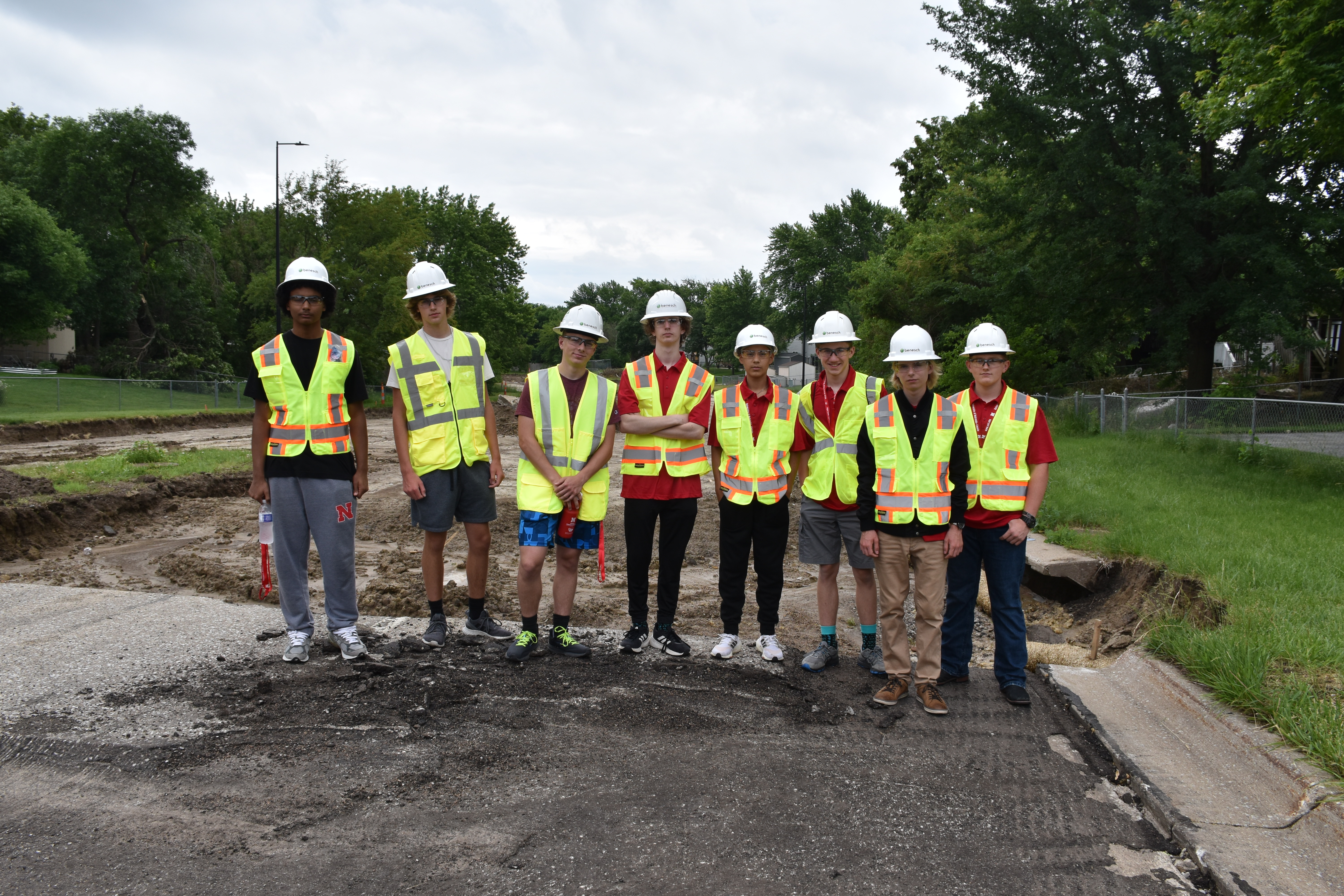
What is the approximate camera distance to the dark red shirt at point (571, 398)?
5.05 m

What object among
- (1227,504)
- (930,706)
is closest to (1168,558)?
(1227,504)

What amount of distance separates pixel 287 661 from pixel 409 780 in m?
1.78

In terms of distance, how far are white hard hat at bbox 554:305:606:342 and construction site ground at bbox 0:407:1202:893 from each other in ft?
6.53

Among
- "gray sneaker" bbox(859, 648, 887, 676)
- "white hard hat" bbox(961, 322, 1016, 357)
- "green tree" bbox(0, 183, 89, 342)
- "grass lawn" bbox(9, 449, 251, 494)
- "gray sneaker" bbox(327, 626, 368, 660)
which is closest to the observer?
"white hard hat" bbox(961, 322, 1016, 357)

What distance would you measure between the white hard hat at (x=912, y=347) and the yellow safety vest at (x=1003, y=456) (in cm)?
37

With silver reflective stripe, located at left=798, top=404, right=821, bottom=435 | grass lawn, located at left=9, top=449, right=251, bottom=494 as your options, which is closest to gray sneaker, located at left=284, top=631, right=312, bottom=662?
silver reflective stripe, located at left=798, top=404, right=821, bottom=435

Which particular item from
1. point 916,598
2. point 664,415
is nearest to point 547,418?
point 664,415

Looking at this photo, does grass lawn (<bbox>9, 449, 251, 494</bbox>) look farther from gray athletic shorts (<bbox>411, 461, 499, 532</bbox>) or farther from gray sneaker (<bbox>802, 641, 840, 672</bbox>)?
gray sneaker (<bbox>802, 641, 840, 672</bbox>)

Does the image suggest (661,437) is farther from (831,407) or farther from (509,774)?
(509,774)

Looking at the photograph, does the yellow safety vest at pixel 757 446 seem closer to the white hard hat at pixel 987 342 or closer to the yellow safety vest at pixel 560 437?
the yellow safety vest at pixel 560 437

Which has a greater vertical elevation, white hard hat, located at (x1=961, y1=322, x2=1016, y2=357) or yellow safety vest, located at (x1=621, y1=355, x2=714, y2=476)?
white hard hat, located at (x1=961, y1=322, x2=1016, y2=357)

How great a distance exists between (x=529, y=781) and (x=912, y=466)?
2.55m

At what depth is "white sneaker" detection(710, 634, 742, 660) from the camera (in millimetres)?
5188

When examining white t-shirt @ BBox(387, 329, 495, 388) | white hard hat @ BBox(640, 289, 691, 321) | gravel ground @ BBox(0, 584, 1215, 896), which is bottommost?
gravel ground @ BBox(0, 584, 1215, 896)
